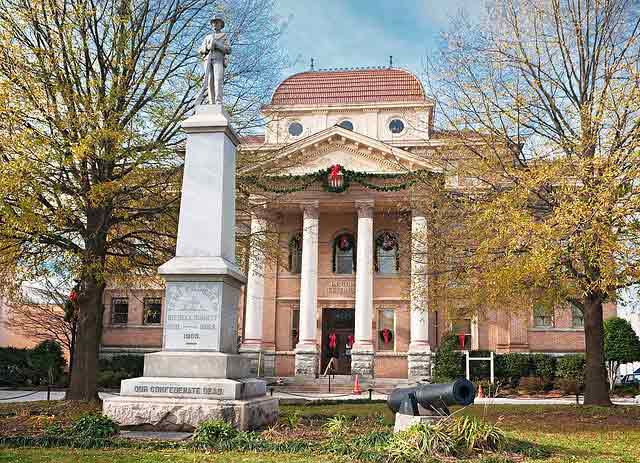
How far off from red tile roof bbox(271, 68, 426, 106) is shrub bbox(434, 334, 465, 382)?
16.9m

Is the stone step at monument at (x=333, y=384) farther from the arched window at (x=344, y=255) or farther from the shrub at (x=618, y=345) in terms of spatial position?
the shrub at (x=618, y=345)

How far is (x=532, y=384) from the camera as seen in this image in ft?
103

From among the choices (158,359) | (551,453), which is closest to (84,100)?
(158,359)

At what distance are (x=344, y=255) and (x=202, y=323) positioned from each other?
1098 inches

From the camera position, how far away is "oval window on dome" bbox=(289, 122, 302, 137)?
43281 mm

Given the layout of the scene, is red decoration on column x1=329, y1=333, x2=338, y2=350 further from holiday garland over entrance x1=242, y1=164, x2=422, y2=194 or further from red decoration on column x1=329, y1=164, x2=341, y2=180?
red decoration on column x1=329, y1=164, x2=341, y2=180

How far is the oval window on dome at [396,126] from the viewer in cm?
4206

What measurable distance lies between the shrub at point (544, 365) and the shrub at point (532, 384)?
1.62 meters

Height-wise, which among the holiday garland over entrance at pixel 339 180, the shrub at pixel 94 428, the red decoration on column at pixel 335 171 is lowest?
the shrub at pixel 94 428

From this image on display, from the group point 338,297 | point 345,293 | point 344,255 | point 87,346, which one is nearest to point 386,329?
point 345,293

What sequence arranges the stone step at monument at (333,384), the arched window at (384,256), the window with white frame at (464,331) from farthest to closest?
the arched window at (384,256) → the window with white frame at (464,331) → the stone step at monument at (333,384)

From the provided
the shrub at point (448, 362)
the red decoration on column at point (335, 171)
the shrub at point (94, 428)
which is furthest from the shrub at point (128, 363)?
the shrub at point (94, 428)

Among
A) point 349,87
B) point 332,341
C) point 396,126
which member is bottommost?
point 332,341

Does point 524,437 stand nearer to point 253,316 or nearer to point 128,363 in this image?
point 253,316
